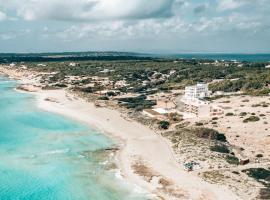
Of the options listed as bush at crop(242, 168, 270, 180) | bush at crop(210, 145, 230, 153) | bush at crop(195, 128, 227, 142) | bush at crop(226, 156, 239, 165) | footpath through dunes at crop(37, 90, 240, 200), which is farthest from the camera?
bush at crop(195, 128, 227, 142)

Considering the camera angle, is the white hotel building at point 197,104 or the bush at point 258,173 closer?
the bush at point 258,173

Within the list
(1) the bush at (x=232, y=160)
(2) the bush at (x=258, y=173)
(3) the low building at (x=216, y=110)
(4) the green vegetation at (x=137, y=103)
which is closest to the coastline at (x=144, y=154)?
(2) the bush at (x=258, y=173)

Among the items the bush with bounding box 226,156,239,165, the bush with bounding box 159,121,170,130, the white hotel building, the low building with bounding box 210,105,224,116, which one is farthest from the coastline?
the low building with bounding box 210,105,224,116

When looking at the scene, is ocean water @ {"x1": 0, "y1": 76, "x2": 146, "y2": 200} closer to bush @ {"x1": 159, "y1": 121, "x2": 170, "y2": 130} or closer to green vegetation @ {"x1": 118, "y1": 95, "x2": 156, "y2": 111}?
bush @ {"x1": 159, "y1": 121, "x2": 170, "y2": 130}

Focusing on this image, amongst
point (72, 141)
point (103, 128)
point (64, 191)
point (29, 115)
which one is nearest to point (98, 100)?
point (29, 115)

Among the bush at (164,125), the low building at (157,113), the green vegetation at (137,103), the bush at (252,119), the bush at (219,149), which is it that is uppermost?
the bush at (252,119)

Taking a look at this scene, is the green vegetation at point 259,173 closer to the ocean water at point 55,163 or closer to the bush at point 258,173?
the bush at point 258,173

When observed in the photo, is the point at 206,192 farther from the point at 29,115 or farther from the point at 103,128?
the point at 29,115

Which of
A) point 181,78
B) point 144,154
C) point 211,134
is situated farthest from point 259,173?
point 181,78
